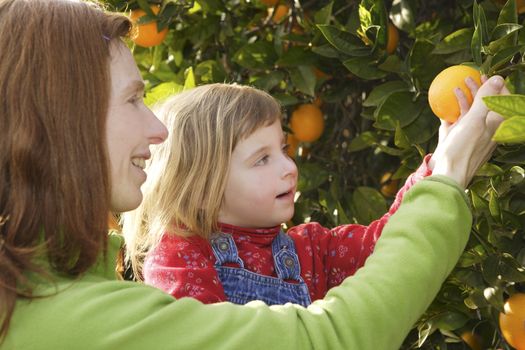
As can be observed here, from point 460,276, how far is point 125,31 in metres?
0.74

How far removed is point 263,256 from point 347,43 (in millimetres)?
459

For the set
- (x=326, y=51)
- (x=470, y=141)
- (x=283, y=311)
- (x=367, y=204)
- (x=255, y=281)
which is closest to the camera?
(x=283, y=311)

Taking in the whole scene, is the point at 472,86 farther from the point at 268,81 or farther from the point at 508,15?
the point at 268,81

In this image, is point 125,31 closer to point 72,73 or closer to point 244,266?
point 72,73

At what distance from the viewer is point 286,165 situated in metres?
1.75

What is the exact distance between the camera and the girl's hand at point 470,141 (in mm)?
1431

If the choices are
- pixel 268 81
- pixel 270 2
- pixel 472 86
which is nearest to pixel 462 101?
pixel 472 86

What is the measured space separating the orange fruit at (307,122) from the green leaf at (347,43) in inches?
15.3

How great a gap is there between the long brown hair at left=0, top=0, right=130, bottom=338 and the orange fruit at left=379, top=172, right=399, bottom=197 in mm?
1153

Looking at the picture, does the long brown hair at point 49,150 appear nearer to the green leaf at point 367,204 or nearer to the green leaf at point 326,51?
the green leaf at point 326,51

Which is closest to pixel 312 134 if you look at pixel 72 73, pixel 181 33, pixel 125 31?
pixel 181 33

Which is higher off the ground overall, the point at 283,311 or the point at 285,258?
the point at 283,311

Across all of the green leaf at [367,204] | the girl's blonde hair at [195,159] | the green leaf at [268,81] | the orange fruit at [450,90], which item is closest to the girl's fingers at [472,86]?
the orange fruit at [450,90]

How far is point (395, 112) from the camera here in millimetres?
1892
